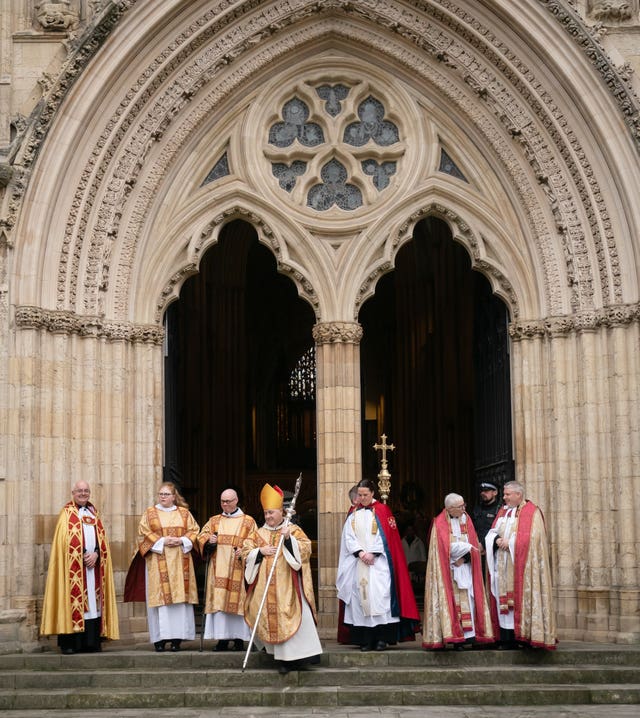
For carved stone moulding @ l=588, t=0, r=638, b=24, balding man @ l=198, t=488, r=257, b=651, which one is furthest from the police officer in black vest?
carved stone moulding @ l=588, t=0, r=638, b=24

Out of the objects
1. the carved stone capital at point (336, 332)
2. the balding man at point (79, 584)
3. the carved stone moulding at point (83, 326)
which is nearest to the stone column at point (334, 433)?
the carved stone capital at point (336, 332)

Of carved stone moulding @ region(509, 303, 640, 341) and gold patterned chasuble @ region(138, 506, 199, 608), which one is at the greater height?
carved stone moulding @ region(509, 303, 640, 341)

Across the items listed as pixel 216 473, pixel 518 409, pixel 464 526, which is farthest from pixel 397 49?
pixel 216 473

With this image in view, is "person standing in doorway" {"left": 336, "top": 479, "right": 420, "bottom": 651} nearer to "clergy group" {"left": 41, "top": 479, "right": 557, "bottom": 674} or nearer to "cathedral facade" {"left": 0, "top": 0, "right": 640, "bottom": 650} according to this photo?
"clergy group" {"left": 41, "top": 479, "right": 557, "bottom": 674}

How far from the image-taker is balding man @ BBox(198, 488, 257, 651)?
12977mm

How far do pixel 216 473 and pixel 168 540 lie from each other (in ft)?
29.9

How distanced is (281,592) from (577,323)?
16.3 ft

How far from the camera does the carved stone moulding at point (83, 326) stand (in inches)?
550

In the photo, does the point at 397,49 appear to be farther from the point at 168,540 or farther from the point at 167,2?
the point at 168,540

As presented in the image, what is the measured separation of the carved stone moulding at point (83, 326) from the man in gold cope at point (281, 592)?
11.0 ft

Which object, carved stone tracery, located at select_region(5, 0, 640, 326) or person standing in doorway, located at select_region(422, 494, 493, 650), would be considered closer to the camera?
person standing in doorway, located at select_region(422, 494, 493, 650)

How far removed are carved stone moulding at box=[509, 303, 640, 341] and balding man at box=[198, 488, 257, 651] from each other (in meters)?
4.18

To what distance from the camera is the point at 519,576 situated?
41.2 feet

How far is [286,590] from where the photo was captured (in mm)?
12156
